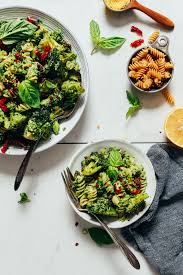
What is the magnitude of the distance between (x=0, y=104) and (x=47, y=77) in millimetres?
217

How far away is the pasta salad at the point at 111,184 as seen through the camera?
2.01 m

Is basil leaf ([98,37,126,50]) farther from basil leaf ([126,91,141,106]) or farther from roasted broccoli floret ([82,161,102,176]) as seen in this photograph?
roasted broccoli floret ([82,161,102,176])

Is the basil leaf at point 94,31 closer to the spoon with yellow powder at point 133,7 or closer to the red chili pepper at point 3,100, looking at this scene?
the spoon with yellow powder at point 133,7

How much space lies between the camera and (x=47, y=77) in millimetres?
2002

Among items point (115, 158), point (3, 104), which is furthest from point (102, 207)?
point (3, 104)

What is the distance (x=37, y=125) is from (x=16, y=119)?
87 millimetres

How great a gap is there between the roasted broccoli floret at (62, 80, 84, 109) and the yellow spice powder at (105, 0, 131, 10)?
396mm

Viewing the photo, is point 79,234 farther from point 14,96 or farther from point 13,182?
point 14,96

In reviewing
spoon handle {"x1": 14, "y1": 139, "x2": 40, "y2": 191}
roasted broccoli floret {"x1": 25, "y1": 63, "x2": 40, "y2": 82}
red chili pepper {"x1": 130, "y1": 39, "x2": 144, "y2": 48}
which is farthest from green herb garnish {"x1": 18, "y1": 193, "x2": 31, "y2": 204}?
red chili pepper {"x1": 130, "y1": 39, "x2": 144, "y2": 48}

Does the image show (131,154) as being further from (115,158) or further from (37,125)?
(37,125)

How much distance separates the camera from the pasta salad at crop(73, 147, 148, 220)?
79.2 inches

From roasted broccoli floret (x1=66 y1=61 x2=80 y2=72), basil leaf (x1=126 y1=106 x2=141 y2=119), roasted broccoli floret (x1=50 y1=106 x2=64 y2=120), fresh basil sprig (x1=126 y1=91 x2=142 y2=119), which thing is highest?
roasted broccoli floret (x1=66 y1=61 x2=80 y2=72)

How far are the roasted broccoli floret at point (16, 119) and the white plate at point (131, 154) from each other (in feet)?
0.88

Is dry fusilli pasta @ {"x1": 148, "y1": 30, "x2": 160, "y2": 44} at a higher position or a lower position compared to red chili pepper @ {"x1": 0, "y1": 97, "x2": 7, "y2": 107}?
lower
